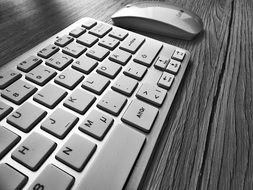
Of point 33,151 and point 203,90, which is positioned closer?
point 33,151

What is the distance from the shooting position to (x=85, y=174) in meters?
0.18

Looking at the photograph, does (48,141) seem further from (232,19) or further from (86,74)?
(232,19)

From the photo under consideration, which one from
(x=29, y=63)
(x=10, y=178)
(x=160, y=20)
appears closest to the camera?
(x=10, y=178)

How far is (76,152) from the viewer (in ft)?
0.64

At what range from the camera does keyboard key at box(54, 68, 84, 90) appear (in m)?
0.26

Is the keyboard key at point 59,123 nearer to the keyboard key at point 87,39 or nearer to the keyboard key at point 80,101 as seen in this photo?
the keyboard key at point 80,101

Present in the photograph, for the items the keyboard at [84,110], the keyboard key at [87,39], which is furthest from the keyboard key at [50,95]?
the keyboard key at [87,39]

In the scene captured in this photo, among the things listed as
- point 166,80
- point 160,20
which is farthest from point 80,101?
point 160,20

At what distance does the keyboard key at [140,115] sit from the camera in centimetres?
23

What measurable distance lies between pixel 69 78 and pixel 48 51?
0.07 m

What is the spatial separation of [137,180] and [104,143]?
5cm

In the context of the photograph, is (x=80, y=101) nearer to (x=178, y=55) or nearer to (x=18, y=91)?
(x=18, y=91)

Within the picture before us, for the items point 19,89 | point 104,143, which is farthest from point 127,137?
point 19,89

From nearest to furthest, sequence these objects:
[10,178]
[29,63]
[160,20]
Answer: [10,178] < [29,63] < [160,20]
